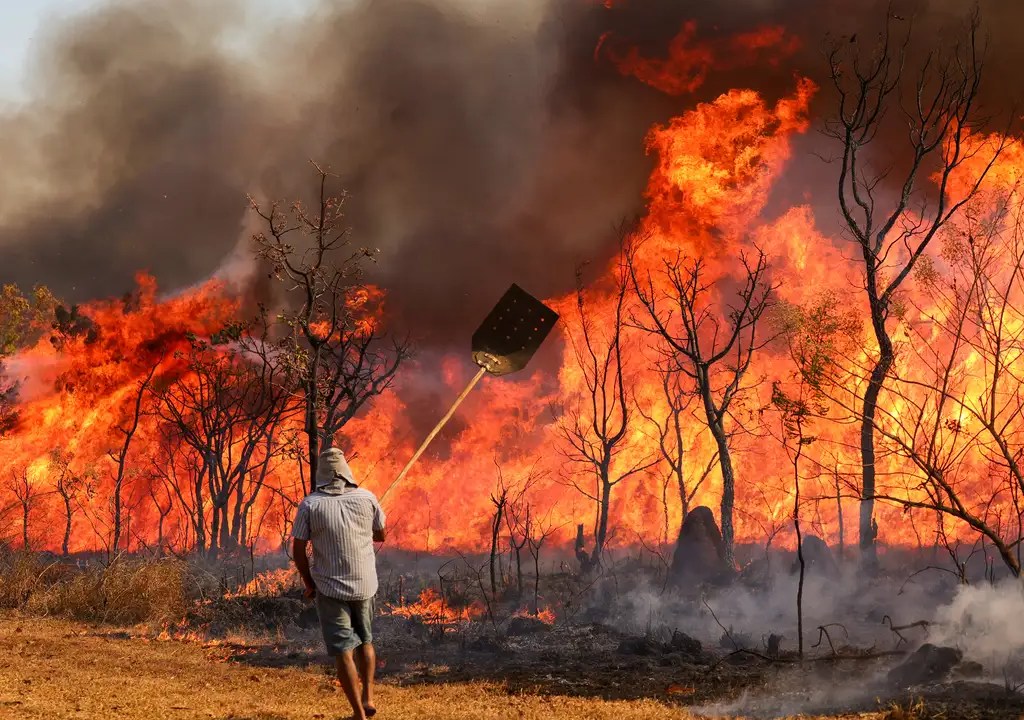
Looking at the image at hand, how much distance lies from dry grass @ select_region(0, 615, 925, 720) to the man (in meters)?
1.55

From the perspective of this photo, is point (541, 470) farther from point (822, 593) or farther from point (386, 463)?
point (822, 593)

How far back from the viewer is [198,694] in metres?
8.97

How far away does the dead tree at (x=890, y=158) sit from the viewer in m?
18.1

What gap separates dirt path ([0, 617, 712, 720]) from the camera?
7.89 m

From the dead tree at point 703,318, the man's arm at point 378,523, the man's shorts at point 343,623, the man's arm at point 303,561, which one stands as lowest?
the man's shorts at point 343,623

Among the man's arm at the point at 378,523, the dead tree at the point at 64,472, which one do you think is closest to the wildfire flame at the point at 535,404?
the dead tree at the point at 64,472

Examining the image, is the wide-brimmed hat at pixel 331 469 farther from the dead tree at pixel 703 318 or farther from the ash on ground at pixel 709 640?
the dead tree at pixel 703 318

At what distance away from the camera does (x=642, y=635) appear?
14.1 metres

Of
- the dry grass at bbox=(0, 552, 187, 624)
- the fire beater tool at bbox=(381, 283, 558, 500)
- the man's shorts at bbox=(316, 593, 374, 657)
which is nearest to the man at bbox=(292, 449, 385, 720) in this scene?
the man's shorts at bbox=(316, 593, 374, 657)

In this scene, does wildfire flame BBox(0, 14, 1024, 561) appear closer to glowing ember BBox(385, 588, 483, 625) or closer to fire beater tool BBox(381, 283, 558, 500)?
glowing ember BBox(385, 588, 483, 625)

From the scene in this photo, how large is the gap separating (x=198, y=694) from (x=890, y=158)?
2702 cm

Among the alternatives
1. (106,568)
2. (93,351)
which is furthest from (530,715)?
(93,351)

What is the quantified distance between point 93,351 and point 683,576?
77.2 ft

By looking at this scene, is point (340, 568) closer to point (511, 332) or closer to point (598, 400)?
point (511, 332)
